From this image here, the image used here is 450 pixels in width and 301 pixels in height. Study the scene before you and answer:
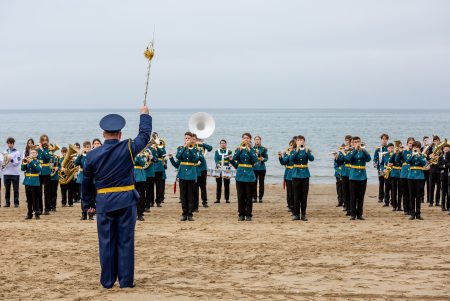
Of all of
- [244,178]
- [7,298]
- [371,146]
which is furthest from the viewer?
[371,146]

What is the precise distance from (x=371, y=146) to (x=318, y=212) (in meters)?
47.5

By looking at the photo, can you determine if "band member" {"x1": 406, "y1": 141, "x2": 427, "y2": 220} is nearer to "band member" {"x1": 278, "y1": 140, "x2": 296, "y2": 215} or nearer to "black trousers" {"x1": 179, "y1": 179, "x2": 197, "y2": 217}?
"band member" {"x1": 278, "y1": 140, "x2": 296, "y2": 215}

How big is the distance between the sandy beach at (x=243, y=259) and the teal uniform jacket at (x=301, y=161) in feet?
3.53

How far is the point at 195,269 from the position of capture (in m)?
10.6

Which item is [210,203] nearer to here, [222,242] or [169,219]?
[169,219]

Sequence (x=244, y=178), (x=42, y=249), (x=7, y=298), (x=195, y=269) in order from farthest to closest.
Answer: (x=244, y=178), (x=42, y=249), (x=195, y=269), (x=7, y=298)

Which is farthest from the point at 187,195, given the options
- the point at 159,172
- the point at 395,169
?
the point at 395,169

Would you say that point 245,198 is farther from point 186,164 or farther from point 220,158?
point 220,158

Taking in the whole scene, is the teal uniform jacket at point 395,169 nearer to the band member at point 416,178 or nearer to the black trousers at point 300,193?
the band member at point 416,178

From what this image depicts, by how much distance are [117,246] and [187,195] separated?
24.4 ft

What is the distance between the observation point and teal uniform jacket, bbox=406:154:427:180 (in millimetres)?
16828

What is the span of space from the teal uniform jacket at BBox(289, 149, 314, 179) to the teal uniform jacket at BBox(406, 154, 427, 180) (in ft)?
7.36

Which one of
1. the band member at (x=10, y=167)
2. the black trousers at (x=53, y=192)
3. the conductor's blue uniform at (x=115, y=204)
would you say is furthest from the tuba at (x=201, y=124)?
the conductor's blue uniform at (x=115, y=204)

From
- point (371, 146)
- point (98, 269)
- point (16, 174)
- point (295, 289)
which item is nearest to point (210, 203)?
point (16, 174)
